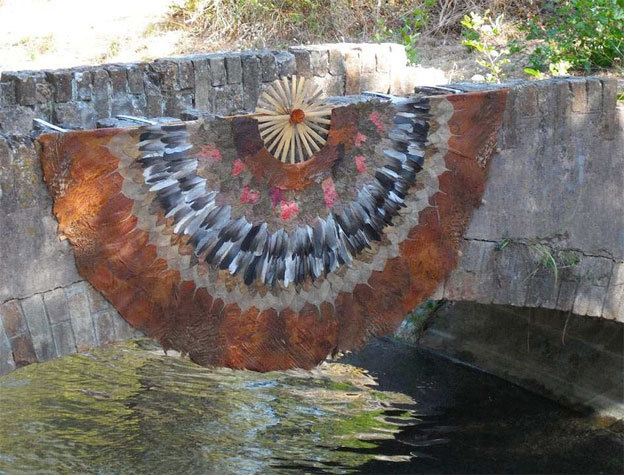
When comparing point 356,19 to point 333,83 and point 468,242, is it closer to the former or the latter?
point 333,83

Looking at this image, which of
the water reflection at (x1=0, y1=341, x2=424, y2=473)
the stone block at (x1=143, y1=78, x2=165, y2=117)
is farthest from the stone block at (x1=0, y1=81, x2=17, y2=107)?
the water reflection at (x1=0, y1=341, x2=424, y2=473)

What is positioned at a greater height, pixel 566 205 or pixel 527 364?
pixel 566 205

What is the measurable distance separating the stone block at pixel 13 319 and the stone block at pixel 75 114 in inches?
84.1

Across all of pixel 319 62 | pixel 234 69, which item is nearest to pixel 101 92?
pixel 234 69

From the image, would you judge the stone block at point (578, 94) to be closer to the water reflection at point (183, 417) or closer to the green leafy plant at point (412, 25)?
the water reflection at point (183, 417)

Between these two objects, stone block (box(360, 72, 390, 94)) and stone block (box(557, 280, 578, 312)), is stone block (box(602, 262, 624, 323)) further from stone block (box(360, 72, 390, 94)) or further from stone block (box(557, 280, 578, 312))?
stone block (box(360, 72, 390, 94))

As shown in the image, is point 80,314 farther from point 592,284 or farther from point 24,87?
point 592,284

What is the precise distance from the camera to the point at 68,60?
444 inches

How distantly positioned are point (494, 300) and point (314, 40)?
643 cm

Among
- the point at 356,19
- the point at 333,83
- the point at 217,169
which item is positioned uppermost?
the point at 356,19

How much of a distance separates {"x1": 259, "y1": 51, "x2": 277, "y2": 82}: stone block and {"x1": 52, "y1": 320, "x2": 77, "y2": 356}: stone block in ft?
10.1

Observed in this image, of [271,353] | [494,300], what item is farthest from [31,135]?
[494,300]

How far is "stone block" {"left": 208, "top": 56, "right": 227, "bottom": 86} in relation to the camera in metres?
6.63

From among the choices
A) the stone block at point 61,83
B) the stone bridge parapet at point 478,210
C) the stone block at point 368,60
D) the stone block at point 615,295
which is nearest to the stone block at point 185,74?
the stone bridge parapet at point 478,210
